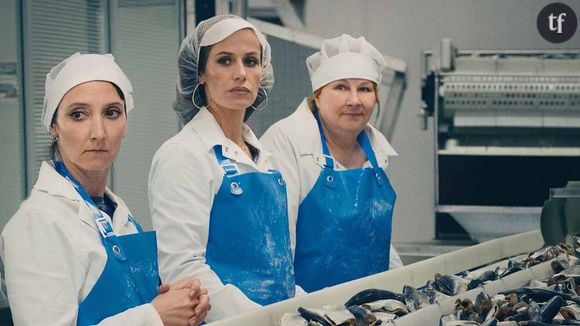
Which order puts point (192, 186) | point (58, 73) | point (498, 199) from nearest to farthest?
point (58, 73) → point (192, 186) → point (498, 199)

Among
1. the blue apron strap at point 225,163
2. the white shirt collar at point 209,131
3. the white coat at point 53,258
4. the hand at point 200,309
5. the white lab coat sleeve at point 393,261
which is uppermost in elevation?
the white shirt collar at point 209,131

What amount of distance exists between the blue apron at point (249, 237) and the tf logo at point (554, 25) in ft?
9.32

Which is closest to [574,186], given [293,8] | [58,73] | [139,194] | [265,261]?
[265,261]

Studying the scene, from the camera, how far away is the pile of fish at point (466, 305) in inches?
71.1

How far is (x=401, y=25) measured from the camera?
5.12 m

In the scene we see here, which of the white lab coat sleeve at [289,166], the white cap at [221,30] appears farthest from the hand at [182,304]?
the white lab coat sleeve at [289,166]

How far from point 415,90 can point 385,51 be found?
0.25m

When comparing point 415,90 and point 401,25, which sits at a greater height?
point 401,25

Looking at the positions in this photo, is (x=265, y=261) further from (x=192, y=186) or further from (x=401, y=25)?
(x=401, y=25)

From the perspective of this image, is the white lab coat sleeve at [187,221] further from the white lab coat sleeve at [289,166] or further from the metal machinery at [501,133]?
the metal machinery at [501,133]

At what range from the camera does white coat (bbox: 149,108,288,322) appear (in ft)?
7.88

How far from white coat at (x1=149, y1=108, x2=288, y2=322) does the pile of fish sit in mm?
492

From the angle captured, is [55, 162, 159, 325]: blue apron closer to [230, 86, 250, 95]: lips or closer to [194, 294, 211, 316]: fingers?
[194, 294, 211, 316]: fingers

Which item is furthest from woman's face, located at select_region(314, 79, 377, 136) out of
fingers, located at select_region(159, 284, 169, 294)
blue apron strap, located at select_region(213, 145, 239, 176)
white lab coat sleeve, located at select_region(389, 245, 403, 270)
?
fingers, located at select_region(159, 284, 169, 294)
